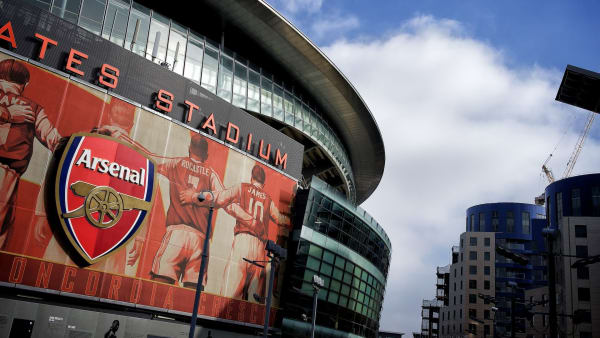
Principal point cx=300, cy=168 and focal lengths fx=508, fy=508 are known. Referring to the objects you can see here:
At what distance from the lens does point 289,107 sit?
162 feet

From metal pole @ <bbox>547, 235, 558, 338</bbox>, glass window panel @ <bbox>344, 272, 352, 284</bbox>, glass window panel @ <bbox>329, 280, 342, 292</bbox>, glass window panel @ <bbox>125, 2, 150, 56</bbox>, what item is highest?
glass window panel @ <bbox>125, 2, 150, 56</bbox>

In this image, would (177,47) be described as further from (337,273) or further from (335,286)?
(335,286)

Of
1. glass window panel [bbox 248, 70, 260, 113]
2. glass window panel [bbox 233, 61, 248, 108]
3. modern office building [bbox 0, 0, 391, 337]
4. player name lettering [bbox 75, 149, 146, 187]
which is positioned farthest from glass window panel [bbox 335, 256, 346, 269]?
player name lettering [bbox 75, 149, 146, 187]

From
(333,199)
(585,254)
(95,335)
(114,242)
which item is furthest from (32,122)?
(585,254)

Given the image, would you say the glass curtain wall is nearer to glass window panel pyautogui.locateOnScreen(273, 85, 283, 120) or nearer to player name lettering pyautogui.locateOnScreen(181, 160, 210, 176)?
glass window panel pyautogui.locateOnScreen(273, 85, 283, 120)

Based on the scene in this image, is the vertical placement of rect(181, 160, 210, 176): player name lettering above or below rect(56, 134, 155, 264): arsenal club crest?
above

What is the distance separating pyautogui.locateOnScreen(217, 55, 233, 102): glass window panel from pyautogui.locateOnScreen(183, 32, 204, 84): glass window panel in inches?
81.7

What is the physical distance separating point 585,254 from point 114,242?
68801mm

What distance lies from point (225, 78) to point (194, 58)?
3.21 m

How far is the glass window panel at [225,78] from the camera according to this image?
42.3 metres

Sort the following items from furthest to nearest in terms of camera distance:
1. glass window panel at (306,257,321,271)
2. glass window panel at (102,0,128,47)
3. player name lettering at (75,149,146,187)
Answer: glass window panel at (306,257,321,271)
glass window panel at (102,0,128,47)
player name lettering at (75,149,146,187)

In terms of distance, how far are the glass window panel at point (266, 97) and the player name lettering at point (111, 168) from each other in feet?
51.8

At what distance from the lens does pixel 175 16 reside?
138ft

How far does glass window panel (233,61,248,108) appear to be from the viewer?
4348 centimetres
